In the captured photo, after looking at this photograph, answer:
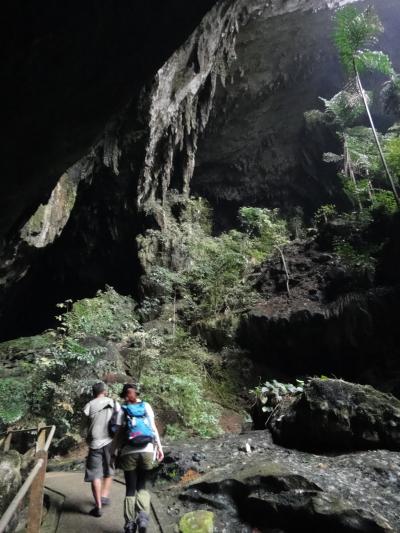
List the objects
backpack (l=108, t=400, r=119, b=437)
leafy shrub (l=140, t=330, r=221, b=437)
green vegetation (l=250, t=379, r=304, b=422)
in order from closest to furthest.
→ backpack (l=108, t=400, r=119, b=437), green vegetation (l=250, t=379, r=304, b=422), leafy shrub (l=140, t=330, r=221, b=437)

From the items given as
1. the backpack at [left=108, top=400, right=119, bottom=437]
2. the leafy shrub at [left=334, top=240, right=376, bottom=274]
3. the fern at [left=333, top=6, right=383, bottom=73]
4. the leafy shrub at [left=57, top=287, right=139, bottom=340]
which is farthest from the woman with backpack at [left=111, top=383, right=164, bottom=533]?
the fern at [left=333, top=6, right=383, bottom=73]

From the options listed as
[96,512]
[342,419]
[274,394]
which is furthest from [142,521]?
[274,394]

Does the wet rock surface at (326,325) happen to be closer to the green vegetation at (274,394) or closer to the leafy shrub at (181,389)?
the leafy shrub at (181,389)

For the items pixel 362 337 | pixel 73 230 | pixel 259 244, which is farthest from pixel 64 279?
pixel 362 337

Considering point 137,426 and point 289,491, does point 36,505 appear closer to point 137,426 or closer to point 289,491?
point 137,426

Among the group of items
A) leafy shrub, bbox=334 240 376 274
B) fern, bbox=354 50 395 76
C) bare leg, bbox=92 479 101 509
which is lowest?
bare leg, bbox=92 479 101 509

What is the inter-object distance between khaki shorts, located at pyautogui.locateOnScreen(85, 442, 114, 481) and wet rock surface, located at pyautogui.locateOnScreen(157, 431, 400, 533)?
0.91 meters

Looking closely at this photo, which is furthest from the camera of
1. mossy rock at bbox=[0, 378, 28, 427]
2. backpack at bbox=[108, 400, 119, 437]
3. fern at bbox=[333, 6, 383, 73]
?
fern at bbox=[333, 6, 383, 73]

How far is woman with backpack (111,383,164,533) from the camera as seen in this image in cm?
367

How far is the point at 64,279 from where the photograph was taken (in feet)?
57.8

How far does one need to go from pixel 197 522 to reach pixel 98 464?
48.4 inches

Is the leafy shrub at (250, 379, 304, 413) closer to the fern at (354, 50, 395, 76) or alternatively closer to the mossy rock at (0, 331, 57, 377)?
the mossy rock at (0, 331, 57, 377)

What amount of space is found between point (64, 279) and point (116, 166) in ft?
21.7

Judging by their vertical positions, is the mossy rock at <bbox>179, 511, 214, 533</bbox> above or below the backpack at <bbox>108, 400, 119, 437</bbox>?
below
